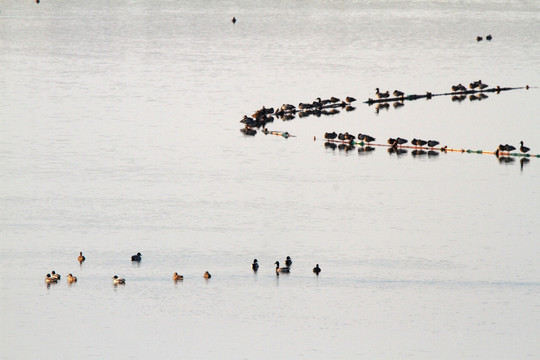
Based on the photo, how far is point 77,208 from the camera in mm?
49031

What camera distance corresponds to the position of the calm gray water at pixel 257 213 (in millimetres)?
36719

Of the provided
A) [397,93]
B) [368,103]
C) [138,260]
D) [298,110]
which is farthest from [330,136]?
[138,260]

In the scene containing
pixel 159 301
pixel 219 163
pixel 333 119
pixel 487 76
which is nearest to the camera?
pixel 159 301

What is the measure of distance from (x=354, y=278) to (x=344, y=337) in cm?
491

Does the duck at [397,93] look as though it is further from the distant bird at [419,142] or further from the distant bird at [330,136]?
the distant bird at [419,142]

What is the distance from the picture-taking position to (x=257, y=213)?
48594 mm

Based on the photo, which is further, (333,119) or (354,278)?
(333,119)

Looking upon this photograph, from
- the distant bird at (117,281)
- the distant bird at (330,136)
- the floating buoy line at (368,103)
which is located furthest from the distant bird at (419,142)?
the distant bird at (117,281)

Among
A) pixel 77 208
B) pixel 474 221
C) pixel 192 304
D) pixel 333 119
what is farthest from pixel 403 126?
pixel 192 304

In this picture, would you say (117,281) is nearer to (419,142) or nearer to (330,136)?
(330,136)

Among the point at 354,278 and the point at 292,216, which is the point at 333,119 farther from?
the point at 354,278

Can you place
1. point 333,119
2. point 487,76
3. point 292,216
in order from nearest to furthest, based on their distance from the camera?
point 292,216 → point 333,119 → point 487,76

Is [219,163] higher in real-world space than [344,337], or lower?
higher

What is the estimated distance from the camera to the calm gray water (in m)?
36.7
